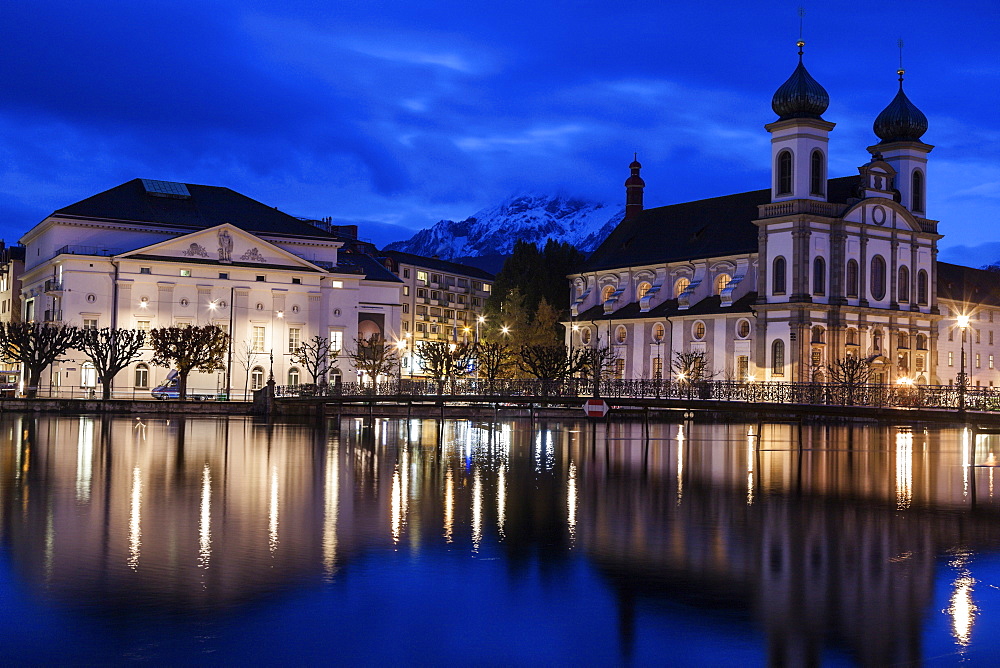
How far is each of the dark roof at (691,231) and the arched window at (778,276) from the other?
5.09 meters

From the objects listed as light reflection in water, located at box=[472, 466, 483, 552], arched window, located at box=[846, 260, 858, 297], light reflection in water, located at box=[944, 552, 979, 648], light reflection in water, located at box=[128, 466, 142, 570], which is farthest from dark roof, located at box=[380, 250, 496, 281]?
light reflection in water, located at box=[944, 552, 979, 648]

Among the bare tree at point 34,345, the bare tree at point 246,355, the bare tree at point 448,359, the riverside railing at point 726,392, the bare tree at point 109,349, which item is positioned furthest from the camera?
the bare tree at point 246,355

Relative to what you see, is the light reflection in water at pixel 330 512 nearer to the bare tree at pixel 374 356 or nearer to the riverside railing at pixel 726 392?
the riverside railing at pixel 726 392

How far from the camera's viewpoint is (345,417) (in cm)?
8750

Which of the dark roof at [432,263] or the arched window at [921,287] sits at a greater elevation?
the dark roof at [432,263]

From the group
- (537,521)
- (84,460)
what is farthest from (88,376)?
(537,521)

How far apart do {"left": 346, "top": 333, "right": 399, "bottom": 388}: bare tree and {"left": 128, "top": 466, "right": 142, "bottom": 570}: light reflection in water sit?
59.6 meters

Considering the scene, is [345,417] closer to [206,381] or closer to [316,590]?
[206,381]

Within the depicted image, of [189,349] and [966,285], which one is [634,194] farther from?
[189,349]

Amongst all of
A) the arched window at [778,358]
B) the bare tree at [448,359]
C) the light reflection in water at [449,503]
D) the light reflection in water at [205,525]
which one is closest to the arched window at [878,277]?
the arched window at [778,358]

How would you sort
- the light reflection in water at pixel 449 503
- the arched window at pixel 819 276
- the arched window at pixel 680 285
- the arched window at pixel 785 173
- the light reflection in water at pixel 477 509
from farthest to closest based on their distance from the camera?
the arched window at pixel 680 285 → the arched window at pixel 785 173 → the arched window at pixel 819 276 → the light reflection in water at pixel 449 503 → the light reflection in water at pixel 477 509

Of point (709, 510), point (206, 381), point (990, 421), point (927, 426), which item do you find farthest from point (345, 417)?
point (709, 510)

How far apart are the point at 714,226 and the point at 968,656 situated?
9696 cm

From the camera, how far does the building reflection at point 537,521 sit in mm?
19844
